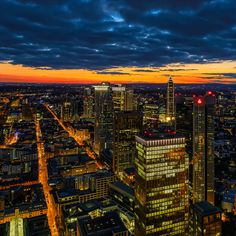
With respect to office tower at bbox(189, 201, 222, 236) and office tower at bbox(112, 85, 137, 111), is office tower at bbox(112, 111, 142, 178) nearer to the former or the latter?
office tower at bbox(189, 201, 222, 236)

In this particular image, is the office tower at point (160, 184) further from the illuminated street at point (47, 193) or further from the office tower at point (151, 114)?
the office tower at point (151, 114)

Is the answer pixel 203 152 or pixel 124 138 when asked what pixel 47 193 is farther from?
pixel 203 152

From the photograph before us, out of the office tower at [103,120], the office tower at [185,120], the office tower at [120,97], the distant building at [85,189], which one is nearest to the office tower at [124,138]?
the distant building at [85,189]

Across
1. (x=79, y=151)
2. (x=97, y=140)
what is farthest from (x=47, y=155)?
(x=97, y=140)

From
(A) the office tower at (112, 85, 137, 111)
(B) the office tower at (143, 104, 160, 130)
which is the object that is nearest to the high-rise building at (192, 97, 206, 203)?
(A) the office tower at (112, 85, 137, 111)

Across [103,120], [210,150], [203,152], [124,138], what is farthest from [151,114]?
[203,152]

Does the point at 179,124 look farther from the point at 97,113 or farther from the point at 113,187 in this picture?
the point at 97,113
